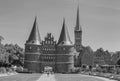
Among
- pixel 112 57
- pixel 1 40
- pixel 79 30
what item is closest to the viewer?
pixel 1 40

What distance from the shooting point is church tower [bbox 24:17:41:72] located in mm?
88938

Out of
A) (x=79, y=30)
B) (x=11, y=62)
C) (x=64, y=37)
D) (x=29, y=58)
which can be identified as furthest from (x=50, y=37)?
(x=79, y=30)

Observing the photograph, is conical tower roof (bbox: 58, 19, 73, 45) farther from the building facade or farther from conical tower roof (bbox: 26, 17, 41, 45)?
conical tower roof (bbox: 26, 17, 41, 45)

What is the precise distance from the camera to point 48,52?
9312 centimetres

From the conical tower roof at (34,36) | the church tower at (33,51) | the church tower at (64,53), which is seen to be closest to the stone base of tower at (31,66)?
the church tower at (33,51)

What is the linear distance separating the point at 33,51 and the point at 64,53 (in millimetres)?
11621

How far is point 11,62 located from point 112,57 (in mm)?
66179

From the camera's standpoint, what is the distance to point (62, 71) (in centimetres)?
9000

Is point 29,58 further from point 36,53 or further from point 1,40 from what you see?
point 1,40

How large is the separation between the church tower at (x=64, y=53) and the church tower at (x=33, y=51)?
790 cm

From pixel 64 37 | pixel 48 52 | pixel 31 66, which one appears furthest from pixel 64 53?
pixel 31 66

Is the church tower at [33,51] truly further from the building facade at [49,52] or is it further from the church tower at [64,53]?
the church tower at [64,53]

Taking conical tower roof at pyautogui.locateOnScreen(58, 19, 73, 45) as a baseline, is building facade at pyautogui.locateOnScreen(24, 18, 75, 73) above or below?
below

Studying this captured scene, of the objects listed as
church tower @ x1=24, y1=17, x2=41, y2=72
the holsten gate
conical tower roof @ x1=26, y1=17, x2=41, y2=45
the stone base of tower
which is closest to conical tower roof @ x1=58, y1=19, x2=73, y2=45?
the holsten gate
